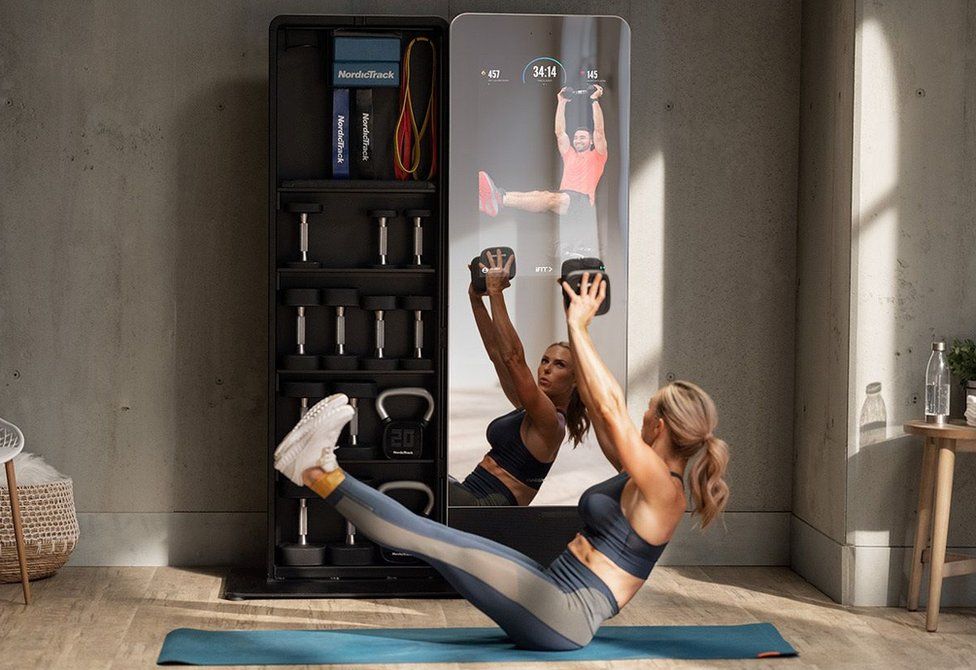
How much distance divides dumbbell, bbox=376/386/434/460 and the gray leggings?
1268 mm

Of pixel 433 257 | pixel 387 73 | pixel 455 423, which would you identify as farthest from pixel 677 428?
pixel 387 73

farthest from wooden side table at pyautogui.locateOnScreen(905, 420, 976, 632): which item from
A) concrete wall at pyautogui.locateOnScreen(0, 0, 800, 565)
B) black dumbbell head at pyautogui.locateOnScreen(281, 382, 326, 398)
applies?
black dumbbell head at pyautogui.locateOnScreen(281, 382, 326, 398)

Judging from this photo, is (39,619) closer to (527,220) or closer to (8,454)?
(8,454)

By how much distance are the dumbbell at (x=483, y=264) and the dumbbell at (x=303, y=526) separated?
792 mm

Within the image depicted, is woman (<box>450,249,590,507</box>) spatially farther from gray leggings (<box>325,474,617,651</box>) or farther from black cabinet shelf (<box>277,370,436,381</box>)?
gray leggings (<box>325,474,617,651</box>)

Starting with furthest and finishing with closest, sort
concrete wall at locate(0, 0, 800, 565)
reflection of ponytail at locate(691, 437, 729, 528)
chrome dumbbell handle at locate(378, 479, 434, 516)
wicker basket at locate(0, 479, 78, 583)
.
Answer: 1. concrete wall at locate(0, 0, 800, 565)
2. chrome dumbbell handle at locate(378, 479, 434, 516)
3. wicker basket at locate(0, 479, 78, 583)
4. reflection of ponytail at locate(691, 437, 729, 528)

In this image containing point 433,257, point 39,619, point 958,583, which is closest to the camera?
point 39,619

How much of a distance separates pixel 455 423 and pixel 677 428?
4.55 ft

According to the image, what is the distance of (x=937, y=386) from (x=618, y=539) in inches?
61.3

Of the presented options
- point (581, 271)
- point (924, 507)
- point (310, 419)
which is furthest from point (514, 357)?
point (924, 507)

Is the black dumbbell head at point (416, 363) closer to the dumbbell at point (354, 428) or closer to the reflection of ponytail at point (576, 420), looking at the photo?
the dumbbell at point (354, 428)

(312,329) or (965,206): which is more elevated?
(965,206)

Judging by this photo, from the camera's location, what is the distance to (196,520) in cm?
554

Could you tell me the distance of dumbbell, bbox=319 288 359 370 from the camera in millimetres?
5160
